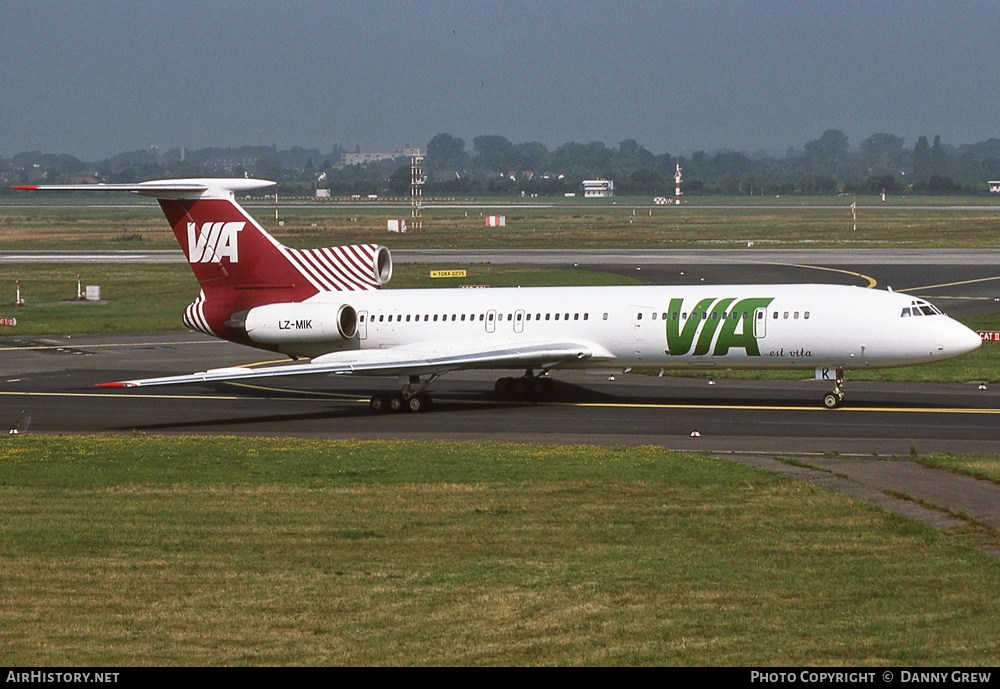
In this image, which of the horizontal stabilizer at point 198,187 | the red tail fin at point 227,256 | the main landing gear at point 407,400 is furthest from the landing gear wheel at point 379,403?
the horizontal stabilizer at point 198,187

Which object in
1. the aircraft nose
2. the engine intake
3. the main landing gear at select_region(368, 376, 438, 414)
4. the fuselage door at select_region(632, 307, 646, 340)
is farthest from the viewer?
the engine intake

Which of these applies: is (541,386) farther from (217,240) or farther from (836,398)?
(217,240)

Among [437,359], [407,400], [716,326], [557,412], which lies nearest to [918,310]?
[716,326]

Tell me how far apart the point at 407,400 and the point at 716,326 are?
8.86m

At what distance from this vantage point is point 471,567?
57.8 feet

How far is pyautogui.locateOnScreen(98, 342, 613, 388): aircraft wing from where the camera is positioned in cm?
3544

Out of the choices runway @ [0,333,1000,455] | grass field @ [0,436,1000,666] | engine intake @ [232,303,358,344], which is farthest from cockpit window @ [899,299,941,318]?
engine intake @ [232,303,358,344]

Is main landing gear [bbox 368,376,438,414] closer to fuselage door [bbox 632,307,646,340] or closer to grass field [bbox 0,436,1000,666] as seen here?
fuselage door [bbox 632,307,646,340]

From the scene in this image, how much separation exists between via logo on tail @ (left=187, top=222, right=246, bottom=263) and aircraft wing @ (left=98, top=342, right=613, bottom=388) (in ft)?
14.1

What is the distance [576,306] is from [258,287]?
9.58m

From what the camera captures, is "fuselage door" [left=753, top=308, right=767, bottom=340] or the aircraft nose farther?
"fuselage door" [left=753, top=308, right=767, bottom=340]

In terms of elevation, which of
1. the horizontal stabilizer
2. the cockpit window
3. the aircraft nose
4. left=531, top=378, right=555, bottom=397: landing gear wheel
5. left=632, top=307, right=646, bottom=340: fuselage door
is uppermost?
the horizontal stabilizer

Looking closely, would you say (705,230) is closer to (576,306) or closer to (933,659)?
(576,306)

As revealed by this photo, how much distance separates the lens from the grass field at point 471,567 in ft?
45.3
